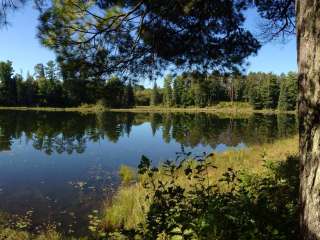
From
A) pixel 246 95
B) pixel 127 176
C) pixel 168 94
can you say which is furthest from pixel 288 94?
pixel 127 176

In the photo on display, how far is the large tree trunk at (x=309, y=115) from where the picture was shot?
2436 millimetres

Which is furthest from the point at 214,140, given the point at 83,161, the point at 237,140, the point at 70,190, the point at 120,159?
the point at 70,190

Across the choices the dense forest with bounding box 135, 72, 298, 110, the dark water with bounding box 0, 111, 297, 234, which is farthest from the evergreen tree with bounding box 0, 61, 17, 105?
the dark water with bounding box 0, 111, 297, 234

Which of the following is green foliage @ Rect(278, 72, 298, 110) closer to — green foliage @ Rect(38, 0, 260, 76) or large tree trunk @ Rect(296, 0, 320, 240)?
green foliage @ Rect(38, 0, 260, 76)

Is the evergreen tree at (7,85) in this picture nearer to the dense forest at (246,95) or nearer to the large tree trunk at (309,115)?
the dense forest at (246,95)

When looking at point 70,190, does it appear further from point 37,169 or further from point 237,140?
point 237,140

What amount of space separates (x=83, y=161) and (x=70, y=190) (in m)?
5.72

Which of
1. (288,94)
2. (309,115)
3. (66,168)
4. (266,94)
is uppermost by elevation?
(266,94)

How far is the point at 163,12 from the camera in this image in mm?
6320

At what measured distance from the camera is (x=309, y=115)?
2527 millimetres

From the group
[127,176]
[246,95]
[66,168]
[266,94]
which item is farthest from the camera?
[246,95]

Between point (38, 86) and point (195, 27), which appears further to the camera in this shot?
point (38, 86)

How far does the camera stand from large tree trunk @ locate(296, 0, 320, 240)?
2.44 m

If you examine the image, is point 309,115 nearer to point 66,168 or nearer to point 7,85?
point 66,168
